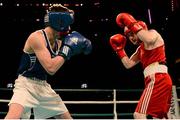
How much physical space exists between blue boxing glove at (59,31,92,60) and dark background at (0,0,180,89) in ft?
26.2

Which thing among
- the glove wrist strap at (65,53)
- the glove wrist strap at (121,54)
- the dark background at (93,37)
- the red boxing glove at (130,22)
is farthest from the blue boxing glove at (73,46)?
the dark background at (93,37)

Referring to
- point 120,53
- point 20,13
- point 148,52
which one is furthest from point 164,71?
point 20,13

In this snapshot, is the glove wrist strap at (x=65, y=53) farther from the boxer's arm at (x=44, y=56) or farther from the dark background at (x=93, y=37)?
the dark background at (x=93, y=37)

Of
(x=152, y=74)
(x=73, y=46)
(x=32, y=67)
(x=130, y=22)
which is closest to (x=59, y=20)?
(x=73, y=46)

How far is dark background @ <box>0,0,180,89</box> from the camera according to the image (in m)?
11.0

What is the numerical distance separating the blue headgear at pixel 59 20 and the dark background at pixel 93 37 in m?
8.04

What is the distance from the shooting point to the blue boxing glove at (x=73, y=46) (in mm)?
2395

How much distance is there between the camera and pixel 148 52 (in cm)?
282

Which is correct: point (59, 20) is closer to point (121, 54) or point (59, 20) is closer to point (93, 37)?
point (121, 54)

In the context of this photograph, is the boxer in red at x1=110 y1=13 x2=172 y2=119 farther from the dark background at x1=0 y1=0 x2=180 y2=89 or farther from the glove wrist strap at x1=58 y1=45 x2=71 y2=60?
the dark background at x1=0 y1=0 x2=180 y2=89

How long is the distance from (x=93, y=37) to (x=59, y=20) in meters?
11.1

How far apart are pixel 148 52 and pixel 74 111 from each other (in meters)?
9.19

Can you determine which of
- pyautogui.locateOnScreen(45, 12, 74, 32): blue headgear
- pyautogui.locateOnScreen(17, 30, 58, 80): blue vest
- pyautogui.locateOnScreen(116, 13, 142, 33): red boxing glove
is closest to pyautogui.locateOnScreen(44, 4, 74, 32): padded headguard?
pyautogui.locateOnScreen(45, 12, 74, 32): blue headgear

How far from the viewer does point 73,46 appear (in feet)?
8.00
